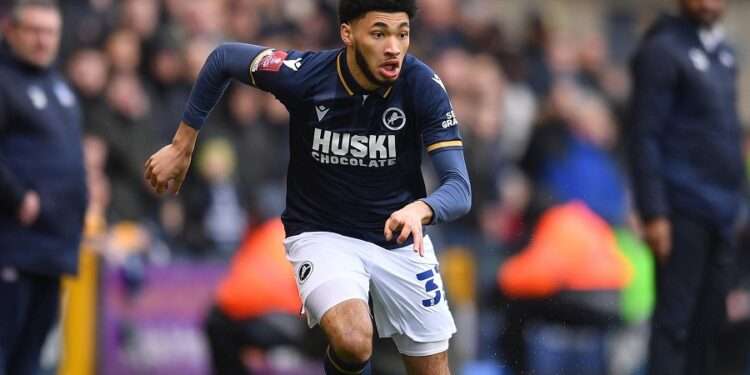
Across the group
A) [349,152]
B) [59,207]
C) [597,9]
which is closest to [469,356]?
[59,207]

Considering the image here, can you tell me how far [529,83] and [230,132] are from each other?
525cm

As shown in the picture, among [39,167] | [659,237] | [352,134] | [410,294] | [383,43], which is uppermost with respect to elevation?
[383,43]

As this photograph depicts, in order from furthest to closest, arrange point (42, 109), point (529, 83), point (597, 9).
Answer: point (597, 9) < point (529, 83) < point (42, 109)

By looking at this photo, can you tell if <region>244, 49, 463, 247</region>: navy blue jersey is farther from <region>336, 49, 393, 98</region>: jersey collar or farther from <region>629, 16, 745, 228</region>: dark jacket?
<region>629, 16, 745, 228</region>: dark jacket

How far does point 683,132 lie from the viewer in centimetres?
927

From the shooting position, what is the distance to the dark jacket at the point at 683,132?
9.17m

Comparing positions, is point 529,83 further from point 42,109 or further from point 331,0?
point 42,109

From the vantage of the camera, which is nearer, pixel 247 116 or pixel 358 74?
pixel 358 74

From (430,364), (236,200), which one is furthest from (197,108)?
(236,200)

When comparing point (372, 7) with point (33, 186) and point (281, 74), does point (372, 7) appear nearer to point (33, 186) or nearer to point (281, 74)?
point (281, 74)

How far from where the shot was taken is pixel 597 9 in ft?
74.6

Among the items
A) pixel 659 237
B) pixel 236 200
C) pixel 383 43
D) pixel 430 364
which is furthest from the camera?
pixel 236 200

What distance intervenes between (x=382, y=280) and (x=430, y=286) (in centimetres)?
24

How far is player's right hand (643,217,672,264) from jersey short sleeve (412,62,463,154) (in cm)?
229
